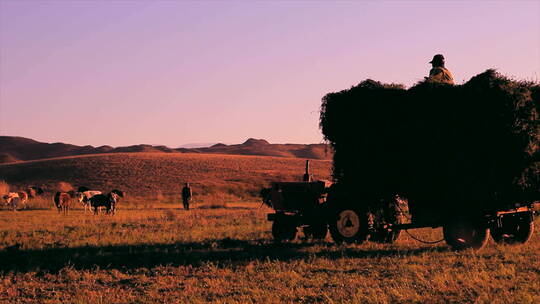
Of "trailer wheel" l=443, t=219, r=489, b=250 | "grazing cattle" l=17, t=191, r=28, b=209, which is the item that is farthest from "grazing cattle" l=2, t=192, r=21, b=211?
"trailer wheel" l=443, t=219, r=489, b=250

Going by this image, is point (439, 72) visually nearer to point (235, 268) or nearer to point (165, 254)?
point (235, 268)

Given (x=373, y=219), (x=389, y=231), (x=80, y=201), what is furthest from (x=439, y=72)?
(x=80, y=201)

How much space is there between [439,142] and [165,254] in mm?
7017

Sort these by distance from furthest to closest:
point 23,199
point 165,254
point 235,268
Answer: point 23,199 < point 165,254 < point 235,268

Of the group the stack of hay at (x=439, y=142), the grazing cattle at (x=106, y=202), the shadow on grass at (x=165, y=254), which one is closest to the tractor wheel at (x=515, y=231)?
the stack of hay at (x=439, y=142)

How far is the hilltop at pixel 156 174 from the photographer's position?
5444cm

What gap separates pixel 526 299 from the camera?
834 centimetres

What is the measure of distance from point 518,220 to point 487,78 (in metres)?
3.74

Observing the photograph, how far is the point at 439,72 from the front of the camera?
14.1 metres

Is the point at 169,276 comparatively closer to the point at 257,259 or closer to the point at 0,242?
the point at 257,259

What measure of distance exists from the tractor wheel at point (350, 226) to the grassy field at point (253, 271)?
27cm

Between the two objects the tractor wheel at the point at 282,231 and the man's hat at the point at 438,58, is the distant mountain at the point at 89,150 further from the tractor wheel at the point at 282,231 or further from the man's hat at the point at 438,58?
the man's hat at the point at 438,58

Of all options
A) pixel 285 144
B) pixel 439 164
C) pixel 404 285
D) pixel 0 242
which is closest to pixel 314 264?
pixel 404 285

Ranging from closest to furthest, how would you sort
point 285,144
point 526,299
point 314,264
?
point 526,299 < point 314,264 < point 285,144
